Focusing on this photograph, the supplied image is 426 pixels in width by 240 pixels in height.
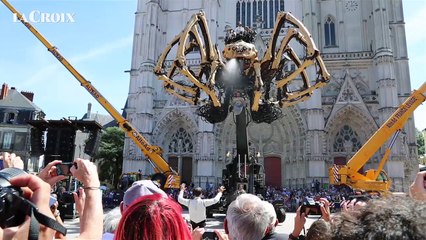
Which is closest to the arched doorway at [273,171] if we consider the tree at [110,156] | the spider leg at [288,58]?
the tree at [110,156]

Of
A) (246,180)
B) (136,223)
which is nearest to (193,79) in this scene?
(246,180)

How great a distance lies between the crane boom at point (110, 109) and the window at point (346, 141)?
15.6 metres

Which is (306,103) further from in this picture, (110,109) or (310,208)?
(310,208)

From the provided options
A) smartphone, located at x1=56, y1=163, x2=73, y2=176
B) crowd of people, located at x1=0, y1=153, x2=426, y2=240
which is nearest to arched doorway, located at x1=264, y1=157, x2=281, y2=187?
crowd of people, located at x1=0, y1=153, x2=426, y2=240

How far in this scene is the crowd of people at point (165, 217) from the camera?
947 millimetres

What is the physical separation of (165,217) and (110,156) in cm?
3792

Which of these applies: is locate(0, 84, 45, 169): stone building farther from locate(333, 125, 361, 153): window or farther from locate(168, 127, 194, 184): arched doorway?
locate(333, 125, 361, 153): window

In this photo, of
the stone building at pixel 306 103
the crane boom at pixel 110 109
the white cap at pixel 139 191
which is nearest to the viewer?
the white cap at pixel 139 191

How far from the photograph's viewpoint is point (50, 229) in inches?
53.7

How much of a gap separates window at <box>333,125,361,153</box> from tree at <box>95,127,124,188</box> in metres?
23.6

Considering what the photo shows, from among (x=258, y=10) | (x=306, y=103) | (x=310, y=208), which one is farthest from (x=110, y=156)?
(x=310, y=208)

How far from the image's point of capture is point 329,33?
3031 cm

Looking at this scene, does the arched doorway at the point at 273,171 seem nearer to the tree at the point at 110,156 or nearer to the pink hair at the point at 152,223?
the tree at the point at 110,156

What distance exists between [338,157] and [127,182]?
16.9 meters
